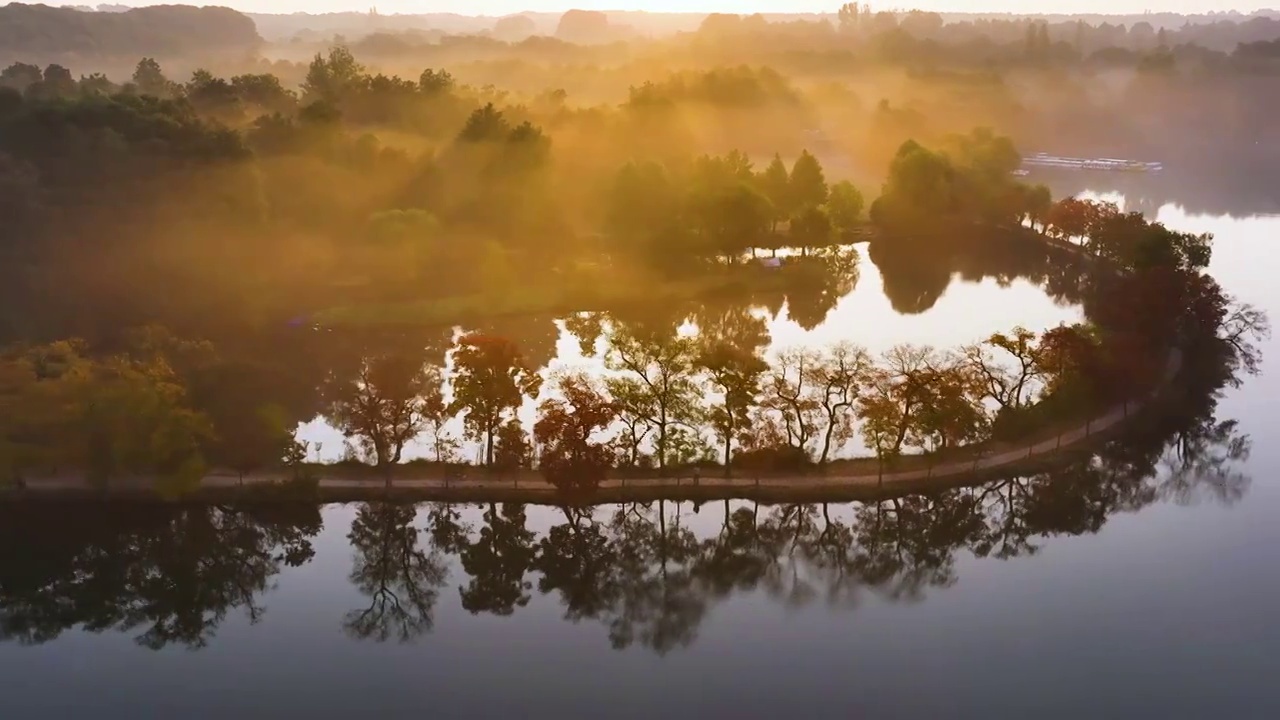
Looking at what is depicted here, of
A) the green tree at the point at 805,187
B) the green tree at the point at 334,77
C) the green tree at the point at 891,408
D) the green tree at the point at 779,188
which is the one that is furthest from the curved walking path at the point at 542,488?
the green tree at the point at 334,77

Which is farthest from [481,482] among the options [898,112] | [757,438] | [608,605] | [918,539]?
[898,112]

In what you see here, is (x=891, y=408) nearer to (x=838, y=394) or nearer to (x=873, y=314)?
(x=838, y=394)

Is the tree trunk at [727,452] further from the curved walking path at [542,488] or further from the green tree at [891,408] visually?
the green tree at [891,408]

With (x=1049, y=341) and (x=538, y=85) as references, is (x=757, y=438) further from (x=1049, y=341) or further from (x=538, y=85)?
(x=538, y=85)

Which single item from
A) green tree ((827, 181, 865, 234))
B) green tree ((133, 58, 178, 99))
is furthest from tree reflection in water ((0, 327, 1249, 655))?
green tree ((133, 58, 178, 99))

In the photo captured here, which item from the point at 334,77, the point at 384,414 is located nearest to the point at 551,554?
the point at 384,414

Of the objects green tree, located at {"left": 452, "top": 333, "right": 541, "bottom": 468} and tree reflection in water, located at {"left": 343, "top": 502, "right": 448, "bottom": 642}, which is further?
green tree, located at {"left": 452, "top": 333, "right": 541, "bottom": 468}

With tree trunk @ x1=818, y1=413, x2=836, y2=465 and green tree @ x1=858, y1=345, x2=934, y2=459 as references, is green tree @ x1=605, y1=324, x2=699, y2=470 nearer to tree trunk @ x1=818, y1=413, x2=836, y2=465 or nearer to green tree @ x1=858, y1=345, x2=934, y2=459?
tree trunk @ x1=818, y1=413, x2=836, y2=465

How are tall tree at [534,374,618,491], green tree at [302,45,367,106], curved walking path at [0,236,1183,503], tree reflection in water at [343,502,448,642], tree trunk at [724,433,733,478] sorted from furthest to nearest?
green tree at [302,45,367,106] < tree trunk at [724,433,733,478] < curved walking path at [0,236,1183,503] < tall tree at [534,374,618,491] < tree reflection in water at [343,502,448,642]
